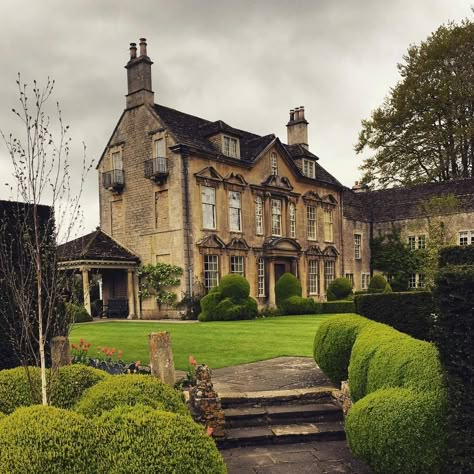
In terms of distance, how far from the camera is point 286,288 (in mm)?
27062

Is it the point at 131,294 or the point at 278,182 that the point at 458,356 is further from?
the point at 278,182

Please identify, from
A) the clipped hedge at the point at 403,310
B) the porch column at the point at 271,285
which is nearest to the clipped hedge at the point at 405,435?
the clipped hedge at the point at 403,310

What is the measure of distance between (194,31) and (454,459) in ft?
26.1

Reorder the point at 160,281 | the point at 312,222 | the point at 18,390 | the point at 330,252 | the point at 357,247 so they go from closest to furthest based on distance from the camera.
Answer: the point at 18,390, the point at 160,281, the point at 312,222, the point at 330,252, the point at 357,247

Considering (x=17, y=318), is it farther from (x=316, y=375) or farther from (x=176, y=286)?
(x=176, y=286)

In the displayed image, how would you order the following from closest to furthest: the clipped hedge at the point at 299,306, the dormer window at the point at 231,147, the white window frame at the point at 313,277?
the dormer window at the point at 231,147
the clipped hedge at the point at 299,306
the white window frame at the point at 313,277

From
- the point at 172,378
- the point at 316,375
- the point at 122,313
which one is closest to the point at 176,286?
the point at 122,313

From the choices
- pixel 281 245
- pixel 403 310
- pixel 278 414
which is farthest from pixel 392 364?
pixel 281 245

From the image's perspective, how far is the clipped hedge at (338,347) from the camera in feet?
26.9

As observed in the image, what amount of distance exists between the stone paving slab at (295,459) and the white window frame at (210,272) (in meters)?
18.0

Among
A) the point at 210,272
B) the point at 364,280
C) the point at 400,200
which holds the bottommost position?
the point at 364,280

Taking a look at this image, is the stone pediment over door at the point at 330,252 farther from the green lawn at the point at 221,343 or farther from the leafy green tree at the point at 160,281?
the green lawn at the point at 221,343

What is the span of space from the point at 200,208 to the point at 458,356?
19993 millimetres

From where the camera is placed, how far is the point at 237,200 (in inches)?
1044
